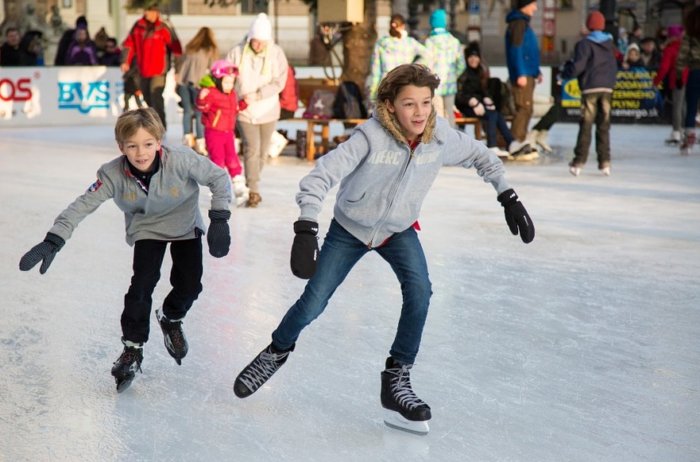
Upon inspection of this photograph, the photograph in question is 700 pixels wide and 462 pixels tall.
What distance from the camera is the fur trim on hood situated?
3.49m

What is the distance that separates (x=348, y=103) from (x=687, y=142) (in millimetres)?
3638

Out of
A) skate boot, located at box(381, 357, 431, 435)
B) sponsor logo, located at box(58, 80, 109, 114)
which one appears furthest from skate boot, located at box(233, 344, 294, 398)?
sponsor logo, located at box(58, 80, 109, 114)

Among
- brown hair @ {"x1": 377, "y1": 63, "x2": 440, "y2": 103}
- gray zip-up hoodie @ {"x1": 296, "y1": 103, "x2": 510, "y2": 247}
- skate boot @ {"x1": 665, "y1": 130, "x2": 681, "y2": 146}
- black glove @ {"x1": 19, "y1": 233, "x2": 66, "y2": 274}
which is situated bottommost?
skate boot @ {"x1": 665, "y1": 130, "x2": 681, "y2": 146}

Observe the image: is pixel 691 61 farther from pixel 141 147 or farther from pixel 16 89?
pixel 141 147

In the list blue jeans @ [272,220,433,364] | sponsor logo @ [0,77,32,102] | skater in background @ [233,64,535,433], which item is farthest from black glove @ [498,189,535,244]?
sponsor logo @ [0,77,32,102]

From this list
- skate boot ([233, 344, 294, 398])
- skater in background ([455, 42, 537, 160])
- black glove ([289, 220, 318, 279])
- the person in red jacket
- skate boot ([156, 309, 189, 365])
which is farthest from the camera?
the person in red jacket

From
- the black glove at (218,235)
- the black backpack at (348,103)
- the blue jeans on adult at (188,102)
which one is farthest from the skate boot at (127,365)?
the blue jeans on adult at (188,102)

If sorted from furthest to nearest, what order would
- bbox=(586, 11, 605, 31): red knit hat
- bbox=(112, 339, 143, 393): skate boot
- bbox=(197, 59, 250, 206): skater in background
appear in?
bbox=(586, 11, 605, 31): red knit hat
bbox=(197, 59, 250, 206): skater in background
bbox=(112, 339, 143, 393): skate boot

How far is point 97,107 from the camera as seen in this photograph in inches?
705

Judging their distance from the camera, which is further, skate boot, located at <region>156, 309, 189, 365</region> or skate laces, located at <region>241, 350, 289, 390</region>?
skate boot, located at <region>156, 309, 189, 365</region>

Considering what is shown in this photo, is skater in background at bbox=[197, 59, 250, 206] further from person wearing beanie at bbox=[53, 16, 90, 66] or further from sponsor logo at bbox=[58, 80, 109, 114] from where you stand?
person wearing beanie at bbox=[53, 16, 90, 66]

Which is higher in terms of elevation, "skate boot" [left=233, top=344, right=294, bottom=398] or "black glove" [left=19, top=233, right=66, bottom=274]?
"black glove" [left=19, top=233, right=66, bottom=274]

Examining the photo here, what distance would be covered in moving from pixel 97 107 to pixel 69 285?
12542 mm

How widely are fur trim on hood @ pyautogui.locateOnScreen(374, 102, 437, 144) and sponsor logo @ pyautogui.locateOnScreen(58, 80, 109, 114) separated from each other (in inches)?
584
